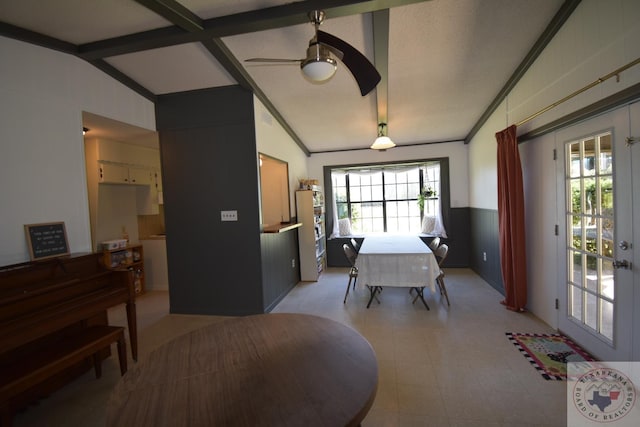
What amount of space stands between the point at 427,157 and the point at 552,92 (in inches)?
116

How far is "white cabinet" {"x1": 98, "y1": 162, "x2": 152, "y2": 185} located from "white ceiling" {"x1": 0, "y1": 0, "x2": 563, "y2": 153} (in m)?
0.49

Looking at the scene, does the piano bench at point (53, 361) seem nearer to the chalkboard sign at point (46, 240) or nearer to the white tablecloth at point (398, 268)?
the chalkboard sign at point (46, 240)

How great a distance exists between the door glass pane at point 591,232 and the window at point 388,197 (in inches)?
122

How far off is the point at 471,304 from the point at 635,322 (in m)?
1.82

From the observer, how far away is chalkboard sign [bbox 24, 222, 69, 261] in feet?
7.64

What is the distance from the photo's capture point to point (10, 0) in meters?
2.08

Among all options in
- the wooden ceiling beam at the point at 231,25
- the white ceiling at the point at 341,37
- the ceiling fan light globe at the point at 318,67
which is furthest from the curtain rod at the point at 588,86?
the ceiling fan light globe at the point at 318,67

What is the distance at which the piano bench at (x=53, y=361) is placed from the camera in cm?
170

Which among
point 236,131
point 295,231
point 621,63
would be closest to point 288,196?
point 295,231

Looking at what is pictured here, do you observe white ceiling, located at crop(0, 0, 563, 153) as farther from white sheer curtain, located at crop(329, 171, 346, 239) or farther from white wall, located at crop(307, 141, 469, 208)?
white sheer curtain, located at crop(329, 171, 346, 239)

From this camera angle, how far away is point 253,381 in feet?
3.65

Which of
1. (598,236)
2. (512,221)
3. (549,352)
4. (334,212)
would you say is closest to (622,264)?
(598,236)

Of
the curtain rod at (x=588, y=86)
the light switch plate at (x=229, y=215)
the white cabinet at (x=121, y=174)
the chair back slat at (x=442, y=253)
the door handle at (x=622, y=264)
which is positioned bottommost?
the chair back slat at (x=442, y=253)

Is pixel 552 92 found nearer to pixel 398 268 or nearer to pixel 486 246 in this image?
pixel 398 268
